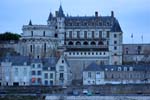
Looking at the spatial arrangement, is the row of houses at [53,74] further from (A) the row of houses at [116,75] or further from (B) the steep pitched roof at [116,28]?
(B) the steep pitched roof at [116,28]

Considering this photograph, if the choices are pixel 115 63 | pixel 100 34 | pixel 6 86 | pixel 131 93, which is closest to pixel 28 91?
pixel 6 86

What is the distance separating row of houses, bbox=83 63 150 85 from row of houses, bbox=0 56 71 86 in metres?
2.78

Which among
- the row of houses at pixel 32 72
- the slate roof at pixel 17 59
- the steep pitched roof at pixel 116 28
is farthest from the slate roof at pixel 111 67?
the steep pitched roof at pixel 116 28

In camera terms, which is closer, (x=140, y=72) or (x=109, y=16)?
(x=140, y=72)

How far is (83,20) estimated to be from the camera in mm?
92125

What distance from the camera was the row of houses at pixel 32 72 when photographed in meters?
74.9

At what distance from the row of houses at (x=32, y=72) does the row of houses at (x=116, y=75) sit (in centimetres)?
278

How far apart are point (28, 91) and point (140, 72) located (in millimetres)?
14435

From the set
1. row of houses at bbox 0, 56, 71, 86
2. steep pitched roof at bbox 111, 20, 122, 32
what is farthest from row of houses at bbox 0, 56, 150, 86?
steep pitched roof at bbox 111, 20, 122, 32

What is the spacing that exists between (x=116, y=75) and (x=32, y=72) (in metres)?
9.73

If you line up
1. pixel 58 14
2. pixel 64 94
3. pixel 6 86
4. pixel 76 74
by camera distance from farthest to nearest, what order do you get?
pixel 58 14, pixel 76 74, pixel 6 86, pixel 64 94

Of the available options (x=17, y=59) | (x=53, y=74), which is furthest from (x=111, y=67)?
(x=17, y=59)

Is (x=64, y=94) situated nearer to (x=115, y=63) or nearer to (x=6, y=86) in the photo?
(x=6, y=86)

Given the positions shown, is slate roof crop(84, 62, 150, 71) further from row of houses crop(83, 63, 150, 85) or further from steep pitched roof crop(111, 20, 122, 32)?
steep pitched roof crop(111, 20, 122, 32)
